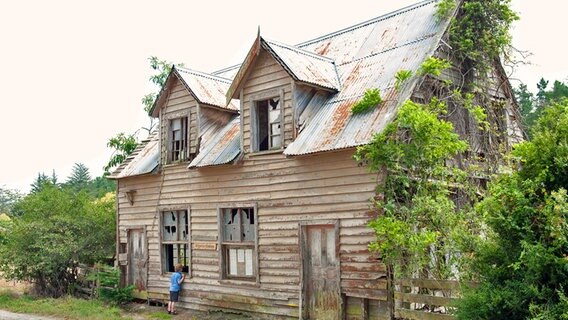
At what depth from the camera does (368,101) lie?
13.2m

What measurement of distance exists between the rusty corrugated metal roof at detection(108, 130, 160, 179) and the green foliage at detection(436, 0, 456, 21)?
384 inches

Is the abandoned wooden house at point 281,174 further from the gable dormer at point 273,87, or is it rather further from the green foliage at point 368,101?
the green foliage at point 368,101

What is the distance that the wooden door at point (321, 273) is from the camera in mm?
13000

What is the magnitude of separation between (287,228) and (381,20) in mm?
7029

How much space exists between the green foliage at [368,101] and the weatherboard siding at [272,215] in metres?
1.18

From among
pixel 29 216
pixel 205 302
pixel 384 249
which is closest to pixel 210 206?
pixel 205 302

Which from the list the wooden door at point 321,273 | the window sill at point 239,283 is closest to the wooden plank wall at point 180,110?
the window sill at point 239,283

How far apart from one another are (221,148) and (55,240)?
8124 mm

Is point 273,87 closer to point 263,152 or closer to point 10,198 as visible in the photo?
point 263,152

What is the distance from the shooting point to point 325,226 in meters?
13.4

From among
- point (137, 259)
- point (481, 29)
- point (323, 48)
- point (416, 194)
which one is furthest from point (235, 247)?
point (481, 29)

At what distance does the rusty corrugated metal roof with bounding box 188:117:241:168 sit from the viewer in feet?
51.8

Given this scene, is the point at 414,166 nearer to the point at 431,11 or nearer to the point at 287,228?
the point at 287,228

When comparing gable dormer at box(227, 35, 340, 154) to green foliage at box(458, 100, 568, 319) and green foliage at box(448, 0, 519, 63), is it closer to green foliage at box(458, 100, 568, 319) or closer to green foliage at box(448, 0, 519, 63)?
green foliage at box(448, 0, 519, 63)
